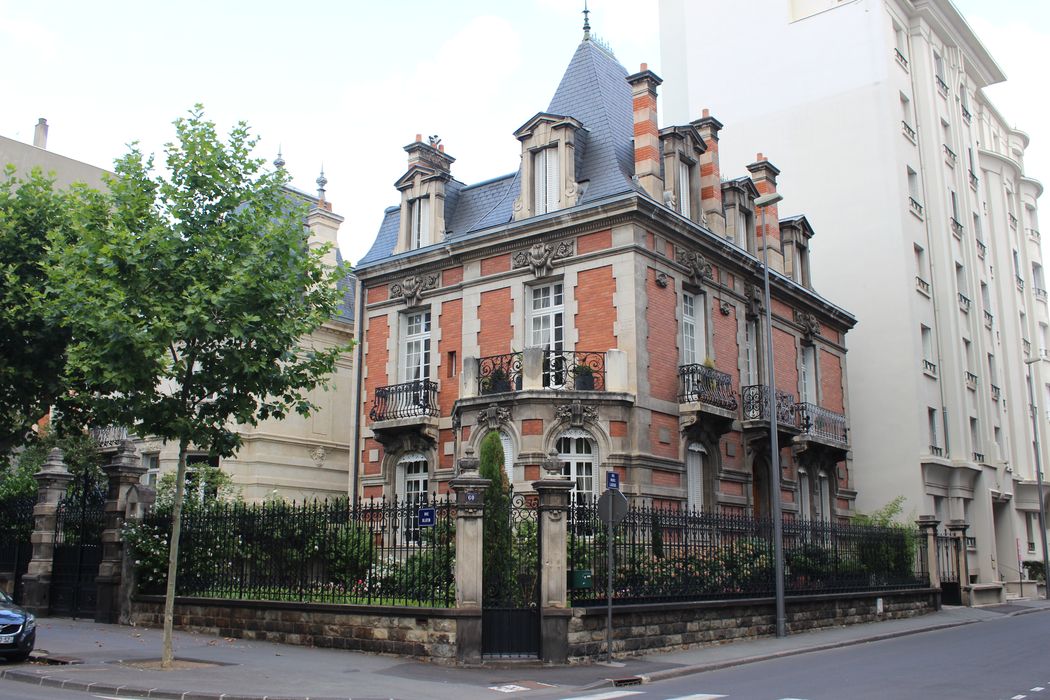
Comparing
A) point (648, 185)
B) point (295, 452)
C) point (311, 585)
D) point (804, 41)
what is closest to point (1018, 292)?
point (804, 41)

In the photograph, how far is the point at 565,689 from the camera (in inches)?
498

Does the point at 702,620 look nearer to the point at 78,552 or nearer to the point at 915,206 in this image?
the point at 78,552

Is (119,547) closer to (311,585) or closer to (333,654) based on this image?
(311,585)

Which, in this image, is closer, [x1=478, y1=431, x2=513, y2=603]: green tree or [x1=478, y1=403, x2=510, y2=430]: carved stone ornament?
[x1=478, y1=431, x2=513, y2=603]: green tree

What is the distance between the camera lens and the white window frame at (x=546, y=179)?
23.8 meters

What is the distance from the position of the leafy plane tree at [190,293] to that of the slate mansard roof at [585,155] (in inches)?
385

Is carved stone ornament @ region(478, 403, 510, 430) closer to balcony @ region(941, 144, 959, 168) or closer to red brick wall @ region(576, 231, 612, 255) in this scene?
red brick wall @ region(576, 231, 612, 255)

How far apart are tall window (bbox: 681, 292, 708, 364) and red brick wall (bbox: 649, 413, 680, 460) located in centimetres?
214

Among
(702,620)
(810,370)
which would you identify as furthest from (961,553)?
(702,620)

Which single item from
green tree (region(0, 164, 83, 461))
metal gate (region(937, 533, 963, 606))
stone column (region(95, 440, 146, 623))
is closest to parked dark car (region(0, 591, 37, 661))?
stone column (region(95, 440, 146, 623))

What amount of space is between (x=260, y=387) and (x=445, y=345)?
1104cm

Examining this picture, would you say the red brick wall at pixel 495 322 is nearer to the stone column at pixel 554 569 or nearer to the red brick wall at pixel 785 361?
the red brick wall at pixel 785 361

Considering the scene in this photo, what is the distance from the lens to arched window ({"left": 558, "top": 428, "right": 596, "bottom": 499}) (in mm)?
21609

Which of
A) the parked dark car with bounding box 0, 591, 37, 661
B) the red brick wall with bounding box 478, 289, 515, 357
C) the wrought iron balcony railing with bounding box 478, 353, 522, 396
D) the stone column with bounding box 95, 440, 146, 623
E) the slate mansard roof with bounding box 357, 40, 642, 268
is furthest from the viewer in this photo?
the red brick wall with bounding box 478, 289, 515, 357
